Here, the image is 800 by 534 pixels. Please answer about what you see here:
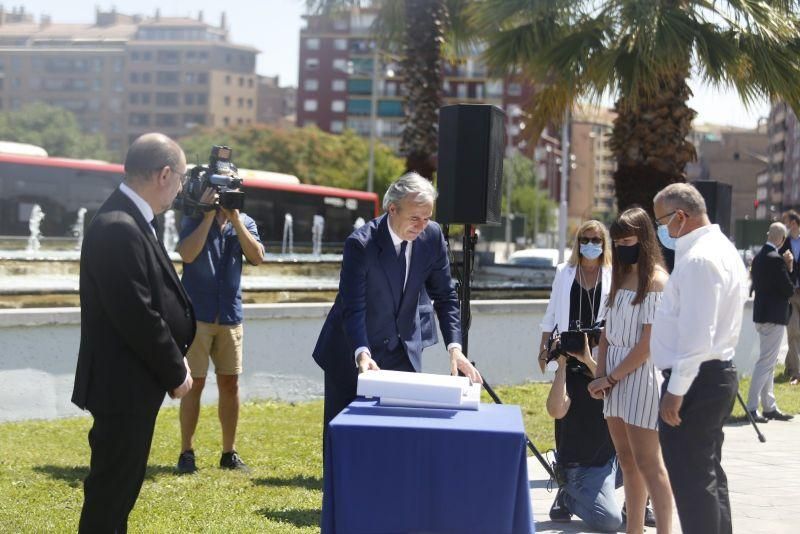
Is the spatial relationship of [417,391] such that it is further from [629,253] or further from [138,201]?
[629,253]

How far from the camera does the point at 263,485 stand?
7.19 meters

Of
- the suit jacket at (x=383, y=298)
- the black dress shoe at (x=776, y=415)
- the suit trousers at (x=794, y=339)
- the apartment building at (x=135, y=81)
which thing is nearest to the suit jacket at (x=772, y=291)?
the black dress shoe at (x=776, y=415)

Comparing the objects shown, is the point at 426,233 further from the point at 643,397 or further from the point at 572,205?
the point at 572,205

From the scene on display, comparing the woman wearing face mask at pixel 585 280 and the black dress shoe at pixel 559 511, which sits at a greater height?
the woman wearing face mask at pixel 585 280

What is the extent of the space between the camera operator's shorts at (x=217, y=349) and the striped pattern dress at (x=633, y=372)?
2791 millimetres

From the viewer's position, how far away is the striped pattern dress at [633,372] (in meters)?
5.53

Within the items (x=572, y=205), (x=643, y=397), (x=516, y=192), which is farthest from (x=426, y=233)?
(x=572, y=205)

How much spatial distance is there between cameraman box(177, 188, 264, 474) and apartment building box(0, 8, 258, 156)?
14387cm

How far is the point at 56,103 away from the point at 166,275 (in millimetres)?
154878

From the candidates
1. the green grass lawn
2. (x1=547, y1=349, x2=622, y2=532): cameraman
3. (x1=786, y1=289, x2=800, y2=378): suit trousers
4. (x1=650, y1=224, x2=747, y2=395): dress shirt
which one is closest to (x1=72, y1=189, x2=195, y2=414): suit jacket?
the green grass lawn

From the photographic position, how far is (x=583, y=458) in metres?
6.51

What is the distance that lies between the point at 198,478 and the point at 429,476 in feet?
11.4

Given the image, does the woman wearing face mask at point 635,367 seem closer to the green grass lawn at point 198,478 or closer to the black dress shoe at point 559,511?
the black dress shoe at point 559,511

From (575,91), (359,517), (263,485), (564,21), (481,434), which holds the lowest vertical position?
(263,485)
